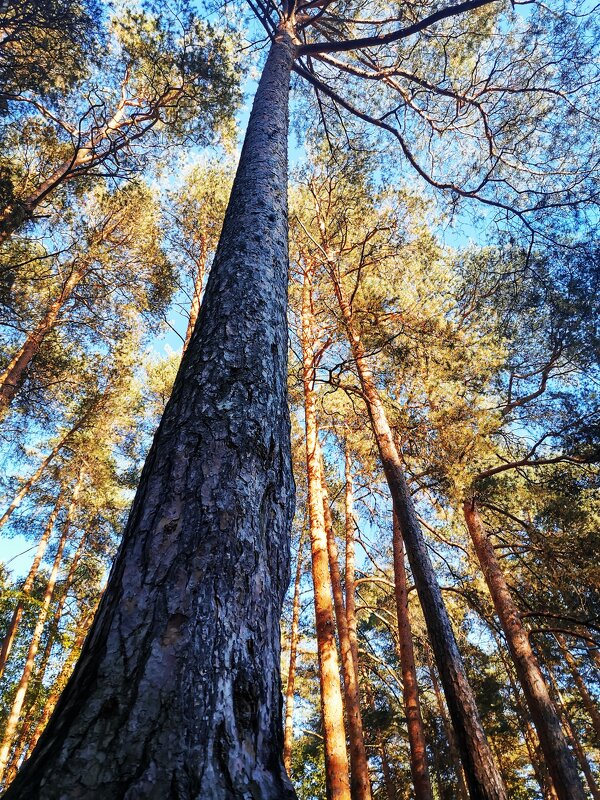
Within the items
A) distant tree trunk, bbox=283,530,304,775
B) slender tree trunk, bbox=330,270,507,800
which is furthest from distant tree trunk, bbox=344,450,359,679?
slender tree trunk, bbox=330,270,507,800

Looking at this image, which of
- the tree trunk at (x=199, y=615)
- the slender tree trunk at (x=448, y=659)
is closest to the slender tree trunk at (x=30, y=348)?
the slender tree trunk at (x=448, y=659)

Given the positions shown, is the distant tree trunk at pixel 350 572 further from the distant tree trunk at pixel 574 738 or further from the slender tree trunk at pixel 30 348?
the distant tree trunk at pixel 574 738

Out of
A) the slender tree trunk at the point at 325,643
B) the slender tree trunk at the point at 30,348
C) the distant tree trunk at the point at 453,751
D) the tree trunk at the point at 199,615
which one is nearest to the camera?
the tree trunk at the point at 199,615

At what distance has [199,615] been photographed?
0.96 meters

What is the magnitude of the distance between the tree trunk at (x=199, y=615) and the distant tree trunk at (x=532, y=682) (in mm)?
7388

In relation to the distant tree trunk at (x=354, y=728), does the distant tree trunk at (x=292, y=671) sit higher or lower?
higher

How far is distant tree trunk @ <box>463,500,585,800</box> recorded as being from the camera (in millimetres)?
5973

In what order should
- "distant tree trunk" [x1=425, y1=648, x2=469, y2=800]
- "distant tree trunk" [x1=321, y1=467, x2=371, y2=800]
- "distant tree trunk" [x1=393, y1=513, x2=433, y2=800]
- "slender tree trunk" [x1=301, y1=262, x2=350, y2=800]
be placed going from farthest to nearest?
"distant tree trunk" [x1=425, y1=648, x2=469, y2=800] < "distant tree trunk" [x1=321, y1=467, x2=371, y2=800] < "distant tree trunk" [x1=393, y1=513, x2=433, y2=800] < "slender tree trunk" [x1=301, y1=262, x2=350, y2=800]

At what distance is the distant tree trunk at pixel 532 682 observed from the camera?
235 inches

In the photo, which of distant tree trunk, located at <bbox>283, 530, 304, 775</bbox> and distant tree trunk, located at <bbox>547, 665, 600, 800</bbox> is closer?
distant tree trunk, located at <bbox>283, 530, 304, 775</bbox>

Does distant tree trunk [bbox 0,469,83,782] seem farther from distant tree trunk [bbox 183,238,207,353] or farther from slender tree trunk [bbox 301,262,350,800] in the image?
slender tree trunk [bbox 301,262,350,800]

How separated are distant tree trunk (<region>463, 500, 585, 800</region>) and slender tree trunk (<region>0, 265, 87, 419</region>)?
8653mm

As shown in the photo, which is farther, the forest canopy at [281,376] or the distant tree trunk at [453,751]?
the distant tree trunk at [453,751]

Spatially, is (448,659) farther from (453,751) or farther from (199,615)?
(453,751)
